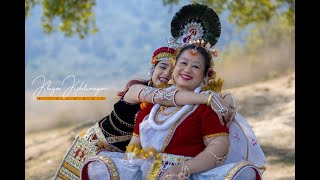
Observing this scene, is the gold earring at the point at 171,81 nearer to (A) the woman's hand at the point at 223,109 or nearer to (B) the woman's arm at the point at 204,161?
(A) the woman's hand at the point at 223,109

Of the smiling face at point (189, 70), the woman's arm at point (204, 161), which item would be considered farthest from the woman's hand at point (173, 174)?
the smiling face at point (189, 70)

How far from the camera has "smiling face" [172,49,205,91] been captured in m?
3.37

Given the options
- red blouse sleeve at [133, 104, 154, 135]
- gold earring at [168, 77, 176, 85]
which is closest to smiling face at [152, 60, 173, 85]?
gold earring at [168, 77, 176, 85]

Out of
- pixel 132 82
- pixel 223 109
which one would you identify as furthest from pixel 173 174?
pixel 132 82

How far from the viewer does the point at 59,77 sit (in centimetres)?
439

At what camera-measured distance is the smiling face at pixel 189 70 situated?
11.1 ft

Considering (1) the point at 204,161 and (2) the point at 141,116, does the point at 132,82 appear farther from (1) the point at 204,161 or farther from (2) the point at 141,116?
(1) the point at 204,161

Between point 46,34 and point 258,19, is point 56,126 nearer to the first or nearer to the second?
point 46,34

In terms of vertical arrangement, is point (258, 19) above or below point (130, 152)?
above

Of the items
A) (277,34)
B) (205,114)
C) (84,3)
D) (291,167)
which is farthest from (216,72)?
(277,34)

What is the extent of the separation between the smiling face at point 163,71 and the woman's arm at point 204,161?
0.59 metres

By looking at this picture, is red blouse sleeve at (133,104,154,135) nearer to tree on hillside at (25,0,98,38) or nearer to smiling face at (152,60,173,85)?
smiling face at (152,60,173,85)

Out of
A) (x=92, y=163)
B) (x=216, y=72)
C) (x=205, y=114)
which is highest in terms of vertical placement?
(x=216, y=72)

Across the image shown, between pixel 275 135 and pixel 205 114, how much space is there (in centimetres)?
269
